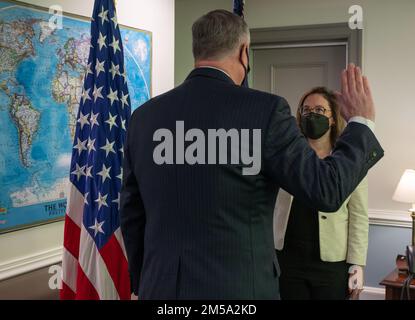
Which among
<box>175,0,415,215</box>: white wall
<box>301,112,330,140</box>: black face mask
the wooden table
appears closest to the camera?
<box>301,112,330,140</box>: black face mask

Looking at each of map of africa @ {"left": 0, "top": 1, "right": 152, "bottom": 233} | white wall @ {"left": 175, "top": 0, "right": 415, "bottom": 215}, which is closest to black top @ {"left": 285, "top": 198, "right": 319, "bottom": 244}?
map of africa @ {"left": 0, "top": 1, "right": 152, "bottom": 233}

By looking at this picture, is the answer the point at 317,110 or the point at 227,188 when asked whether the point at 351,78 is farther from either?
the point at 317,110

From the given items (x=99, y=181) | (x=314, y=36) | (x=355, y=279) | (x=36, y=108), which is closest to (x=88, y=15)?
(x=36, y=108)

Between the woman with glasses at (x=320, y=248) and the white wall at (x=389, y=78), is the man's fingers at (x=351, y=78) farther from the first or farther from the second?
the white wall at (x=389, y=78)

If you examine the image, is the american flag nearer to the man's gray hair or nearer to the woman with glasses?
the woman with glasses

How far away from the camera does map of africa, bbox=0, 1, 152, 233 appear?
193 centimetres

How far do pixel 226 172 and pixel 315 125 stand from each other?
1.12 m

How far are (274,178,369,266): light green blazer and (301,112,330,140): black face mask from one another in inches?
11.8

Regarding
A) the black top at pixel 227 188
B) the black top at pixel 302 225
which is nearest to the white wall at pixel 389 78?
the black top at pixel 302 225

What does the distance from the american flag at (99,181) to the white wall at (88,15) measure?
22cm

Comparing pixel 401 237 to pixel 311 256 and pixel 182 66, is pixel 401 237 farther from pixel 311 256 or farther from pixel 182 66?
pixel 182 66

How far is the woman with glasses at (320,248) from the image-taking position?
195 cm

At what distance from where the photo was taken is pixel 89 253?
6.32 ft
